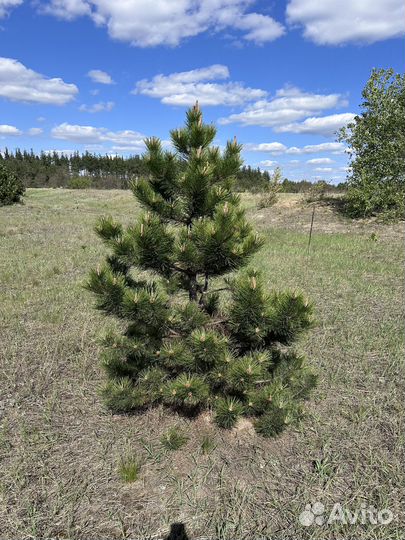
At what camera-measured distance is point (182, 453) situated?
10.3ft

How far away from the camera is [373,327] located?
233 inches

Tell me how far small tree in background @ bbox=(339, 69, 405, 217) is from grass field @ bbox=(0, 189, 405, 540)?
1108cm

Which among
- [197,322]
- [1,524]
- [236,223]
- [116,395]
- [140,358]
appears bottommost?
[1,524]

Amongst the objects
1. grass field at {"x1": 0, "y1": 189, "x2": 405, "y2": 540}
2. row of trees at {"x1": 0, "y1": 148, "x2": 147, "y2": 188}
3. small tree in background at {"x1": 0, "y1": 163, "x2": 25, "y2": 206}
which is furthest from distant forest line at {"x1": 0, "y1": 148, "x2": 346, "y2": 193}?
grass field at {"x1": 0, "y1": 189, "x2": 405, "y2": 540}

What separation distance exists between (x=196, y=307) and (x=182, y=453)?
1222 millimetres

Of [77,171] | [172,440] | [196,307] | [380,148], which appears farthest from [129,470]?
[77,171]

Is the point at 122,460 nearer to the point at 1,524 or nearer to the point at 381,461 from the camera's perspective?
the point at 1,524

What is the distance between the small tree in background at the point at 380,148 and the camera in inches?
598

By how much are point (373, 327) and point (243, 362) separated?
3893 millimetres

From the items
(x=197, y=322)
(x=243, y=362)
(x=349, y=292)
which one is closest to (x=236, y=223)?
(x=197, y=322)

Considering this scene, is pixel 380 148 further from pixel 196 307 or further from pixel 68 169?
pixel 68 169

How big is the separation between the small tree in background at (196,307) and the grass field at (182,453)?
0.36 m
